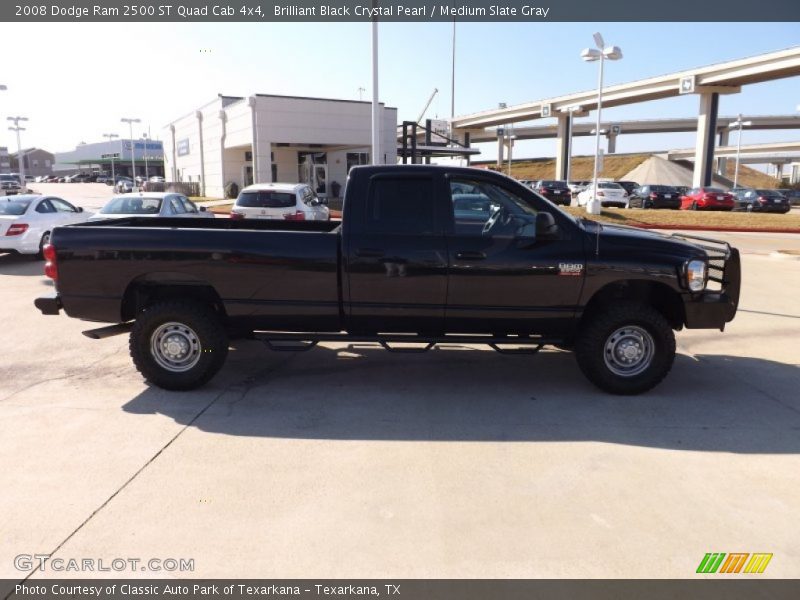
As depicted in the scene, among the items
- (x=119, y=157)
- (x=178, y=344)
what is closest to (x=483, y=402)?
(x=178, y=344)

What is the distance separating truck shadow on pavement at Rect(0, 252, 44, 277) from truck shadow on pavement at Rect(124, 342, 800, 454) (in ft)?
26.4

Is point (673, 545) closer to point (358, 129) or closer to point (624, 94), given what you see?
point (358, 129)

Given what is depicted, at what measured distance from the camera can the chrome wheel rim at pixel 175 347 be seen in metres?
5.61

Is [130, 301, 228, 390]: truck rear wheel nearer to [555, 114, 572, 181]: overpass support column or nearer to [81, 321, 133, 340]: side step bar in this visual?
[81, 321, 133, 340]: side step bar

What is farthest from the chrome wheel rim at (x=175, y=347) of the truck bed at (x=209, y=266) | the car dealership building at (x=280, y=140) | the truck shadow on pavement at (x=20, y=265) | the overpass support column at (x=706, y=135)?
the overpass support column at (x=706, y=135)

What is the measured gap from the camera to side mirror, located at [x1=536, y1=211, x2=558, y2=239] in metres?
5.25

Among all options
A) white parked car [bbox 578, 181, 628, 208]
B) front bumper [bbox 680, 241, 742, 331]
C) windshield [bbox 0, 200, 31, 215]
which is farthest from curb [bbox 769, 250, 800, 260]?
windshield [bbox 0, 200, 31, 215]

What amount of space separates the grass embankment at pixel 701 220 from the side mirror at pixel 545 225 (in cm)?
2169

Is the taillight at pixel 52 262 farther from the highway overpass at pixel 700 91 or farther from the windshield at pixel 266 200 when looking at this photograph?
the highway overpass at pixel 700 91

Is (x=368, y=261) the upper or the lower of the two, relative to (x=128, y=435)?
upper

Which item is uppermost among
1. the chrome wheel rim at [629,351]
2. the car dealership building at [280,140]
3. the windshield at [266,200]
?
the car dealership building at [280,140]

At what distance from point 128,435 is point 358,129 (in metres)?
32.9
